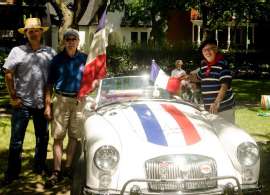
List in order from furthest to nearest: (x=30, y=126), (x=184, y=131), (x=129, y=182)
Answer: (x=30, y=126) < (x=184, y=131) < (x=129, y=182)

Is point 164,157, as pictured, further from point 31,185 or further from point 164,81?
point 31,185

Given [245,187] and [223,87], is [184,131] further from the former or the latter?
[223,87]

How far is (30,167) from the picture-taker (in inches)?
294

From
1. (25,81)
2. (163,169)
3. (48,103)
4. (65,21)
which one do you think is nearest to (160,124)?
(163,169)

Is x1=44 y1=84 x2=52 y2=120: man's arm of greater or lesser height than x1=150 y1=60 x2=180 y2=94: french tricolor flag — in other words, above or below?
below

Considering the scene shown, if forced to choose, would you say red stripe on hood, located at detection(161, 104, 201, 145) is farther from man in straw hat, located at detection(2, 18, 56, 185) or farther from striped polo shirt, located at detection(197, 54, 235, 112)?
man in straw hat, located at detection(2, 18, 56, 185)

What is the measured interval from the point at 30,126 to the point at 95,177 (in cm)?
675

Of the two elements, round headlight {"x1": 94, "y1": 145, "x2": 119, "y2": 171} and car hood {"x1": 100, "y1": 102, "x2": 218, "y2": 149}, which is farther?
car hood {"x1": 100, "y1": 102, "x2": 218, "y2": 149}

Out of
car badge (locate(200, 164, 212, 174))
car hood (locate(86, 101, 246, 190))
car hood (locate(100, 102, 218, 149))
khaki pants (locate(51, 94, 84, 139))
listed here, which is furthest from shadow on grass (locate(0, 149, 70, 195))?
car badge (locate(200, 164, 212, 174))

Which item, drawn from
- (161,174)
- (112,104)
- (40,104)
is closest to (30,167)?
(40,104)

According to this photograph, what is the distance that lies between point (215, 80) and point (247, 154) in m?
1.93

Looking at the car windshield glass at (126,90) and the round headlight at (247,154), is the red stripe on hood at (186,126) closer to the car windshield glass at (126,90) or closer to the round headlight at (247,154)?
the round headlight at (247,154)

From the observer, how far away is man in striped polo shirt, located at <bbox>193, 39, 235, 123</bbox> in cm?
675

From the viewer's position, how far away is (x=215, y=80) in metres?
6.84
